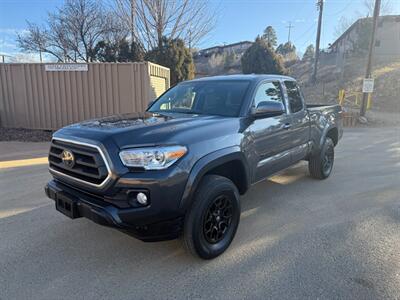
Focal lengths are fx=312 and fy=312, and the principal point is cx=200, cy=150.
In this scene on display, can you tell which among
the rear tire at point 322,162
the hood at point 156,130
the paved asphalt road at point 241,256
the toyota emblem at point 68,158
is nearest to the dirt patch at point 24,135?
the paved asphalt road at point 241,256

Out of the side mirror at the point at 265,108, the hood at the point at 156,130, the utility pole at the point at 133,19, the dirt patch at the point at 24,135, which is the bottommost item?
the dirt patch at the point at 24,135

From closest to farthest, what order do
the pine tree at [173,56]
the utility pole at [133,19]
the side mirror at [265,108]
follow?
1. the side mirror at [265,108]
2. the pine tree at [173,56]
3. the utility pole at [133,19]

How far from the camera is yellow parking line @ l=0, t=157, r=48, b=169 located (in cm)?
689

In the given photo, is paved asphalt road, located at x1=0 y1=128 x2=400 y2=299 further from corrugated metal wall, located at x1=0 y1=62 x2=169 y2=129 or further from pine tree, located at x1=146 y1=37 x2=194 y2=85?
pine tree, located at x1=146 y1=37 x2=194 y2=85

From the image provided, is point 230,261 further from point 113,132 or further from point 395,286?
point 113,132

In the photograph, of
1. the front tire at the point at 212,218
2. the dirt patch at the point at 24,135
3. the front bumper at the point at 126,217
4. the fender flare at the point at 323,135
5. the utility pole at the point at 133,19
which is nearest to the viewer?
the front bumper at the point at 126,217

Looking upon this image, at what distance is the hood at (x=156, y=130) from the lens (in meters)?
2.68

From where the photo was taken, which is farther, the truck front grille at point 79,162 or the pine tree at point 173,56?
the pine tree at point 173,56

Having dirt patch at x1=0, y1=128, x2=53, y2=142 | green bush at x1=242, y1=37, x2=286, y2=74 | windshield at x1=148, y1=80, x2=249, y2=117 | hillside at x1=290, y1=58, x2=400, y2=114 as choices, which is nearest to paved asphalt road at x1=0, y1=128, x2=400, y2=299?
windshield at x1=148, y1=80, x2=249, y2=117

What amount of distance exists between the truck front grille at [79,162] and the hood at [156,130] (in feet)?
0.35

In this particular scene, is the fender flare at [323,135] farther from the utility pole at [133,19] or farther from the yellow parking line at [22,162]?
the utility pole at [133,19]

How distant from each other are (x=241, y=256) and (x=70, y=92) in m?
9.55

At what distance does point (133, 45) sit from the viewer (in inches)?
694

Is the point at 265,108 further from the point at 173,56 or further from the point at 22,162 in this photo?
the point at 173,56
